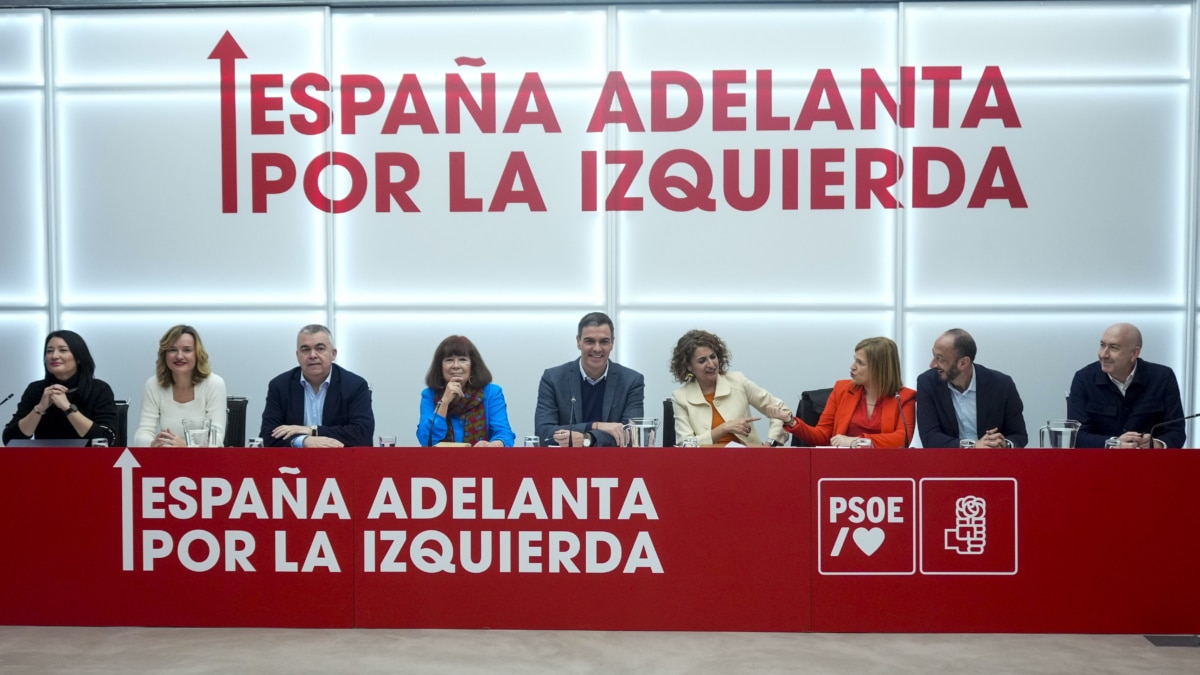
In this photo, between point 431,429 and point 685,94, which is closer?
point 431,429

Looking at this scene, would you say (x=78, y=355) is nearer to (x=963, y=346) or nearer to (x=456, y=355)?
(x=456, y=355)

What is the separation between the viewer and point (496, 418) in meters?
4.02

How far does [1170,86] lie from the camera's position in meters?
5.14

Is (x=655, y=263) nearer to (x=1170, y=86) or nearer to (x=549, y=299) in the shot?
(x=549, y=299)

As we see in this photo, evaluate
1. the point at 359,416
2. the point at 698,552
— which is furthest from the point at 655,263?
the point at 698,552

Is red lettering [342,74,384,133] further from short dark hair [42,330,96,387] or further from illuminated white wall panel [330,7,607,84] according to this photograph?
short dark hair [42,330,96,387]

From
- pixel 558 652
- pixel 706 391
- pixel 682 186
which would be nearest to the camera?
pixel 558 652

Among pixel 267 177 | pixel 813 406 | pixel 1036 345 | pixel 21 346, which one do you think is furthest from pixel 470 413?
pixel 1036 345

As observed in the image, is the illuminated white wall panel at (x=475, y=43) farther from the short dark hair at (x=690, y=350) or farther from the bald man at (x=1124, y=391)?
the bald man at (x=1124, y=391)

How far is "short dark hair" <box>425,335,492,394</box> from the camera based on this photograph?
4.01 metres

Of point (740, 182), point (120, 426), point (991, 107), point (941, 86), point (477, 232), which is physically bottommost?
point (120, 426)

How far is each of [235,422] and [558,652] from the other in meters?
2.08

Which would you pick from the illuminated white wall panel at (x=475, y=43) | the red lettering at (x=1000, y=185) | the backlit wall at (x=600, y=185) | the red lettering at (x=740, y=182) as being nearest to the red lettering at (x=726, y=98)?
the backlit wall at (x=600, y=185)

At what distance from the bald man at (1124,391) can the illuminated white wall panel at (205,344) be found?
4.00 metres
